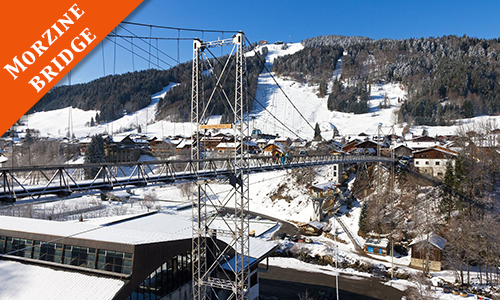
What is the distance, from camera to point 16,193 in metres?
7.39

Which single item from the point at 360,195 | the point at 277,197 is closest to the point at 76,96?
the point at 277,197

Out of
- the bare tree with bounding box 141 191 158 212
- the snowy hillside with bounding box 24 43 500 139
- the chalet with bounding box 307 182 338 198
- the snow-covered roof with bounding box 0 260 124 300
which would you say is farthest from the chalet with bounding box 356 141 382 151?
the snow-covered roof with bounding box 0 260 124 300

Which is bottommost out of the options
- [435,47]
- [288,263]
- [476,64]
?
[288,263]

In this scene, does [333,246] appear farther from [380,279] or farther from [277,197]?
[277,197]

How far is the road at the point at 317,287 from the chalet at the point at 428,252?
4.30 meters

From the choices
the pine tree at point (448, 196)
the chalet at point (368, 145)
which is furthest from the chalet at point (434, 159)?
the chalet at point (368, 145)

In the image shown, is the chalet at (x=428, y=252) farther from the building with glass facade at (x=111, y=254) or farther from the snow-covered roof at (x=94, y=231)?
the building with glass facade at (x=111, y=254)

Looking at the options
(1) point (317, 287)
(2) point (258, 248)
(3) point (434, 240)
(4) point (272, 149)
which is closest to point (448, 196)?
(3) point (434, 240)

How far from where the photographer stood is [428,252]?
72.4 feet

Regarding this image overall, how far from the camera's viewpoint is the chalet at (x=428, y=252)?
890 inches

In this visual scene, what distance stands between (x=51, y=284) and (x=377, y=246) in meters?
22.8

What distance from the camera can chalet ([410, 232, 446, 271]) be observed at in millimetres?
22609

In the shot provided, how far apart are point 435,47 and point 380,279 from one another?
4830 inches

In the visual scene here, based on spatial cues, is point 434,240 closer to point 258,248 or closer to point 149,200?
point 258,248
